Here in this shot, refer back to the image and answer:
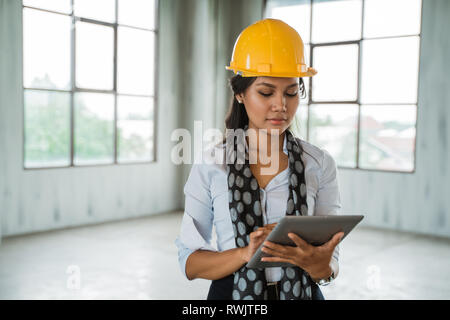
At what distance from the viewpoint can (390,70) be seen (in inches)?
253

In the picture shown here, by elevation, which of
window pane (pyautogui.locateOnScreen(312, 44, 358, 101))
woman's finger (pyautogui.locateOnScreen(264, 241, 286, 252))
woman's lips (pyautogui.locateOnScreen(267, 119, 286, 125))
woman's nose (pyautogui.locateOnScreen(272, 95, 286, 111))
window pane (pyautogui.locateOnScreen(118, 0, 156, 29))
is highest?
window pane (pyautogui.locateOnScreen(118, 0, 156, 29))

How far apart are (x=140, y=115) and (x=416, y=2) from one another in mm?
4004

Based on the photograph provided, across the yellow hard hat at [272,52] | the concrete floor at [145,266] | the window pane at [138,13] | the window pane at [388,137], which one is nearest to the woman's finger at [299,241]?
the yellow hard hat at [272,52]

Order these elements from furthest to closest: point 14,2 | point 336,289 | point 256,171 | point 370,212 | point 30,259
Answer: point 370,212
point 14,2
point 30,259
point 336,289
point 256,171

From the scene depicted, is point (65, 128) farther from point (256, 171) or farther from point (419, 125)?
point (256, 171)

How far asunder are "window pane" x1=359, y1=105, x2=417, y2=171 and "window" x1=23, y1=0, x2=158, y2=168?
10.2 feet

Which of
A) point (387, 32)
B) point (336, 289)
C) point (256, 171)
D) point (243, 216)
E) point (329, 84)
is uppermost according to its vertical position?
point (387, 32)

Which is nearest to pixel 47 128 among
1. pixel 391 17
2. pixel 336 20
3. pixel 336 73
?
pixel 336 73

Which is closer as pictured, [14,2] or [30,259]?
[30,259]

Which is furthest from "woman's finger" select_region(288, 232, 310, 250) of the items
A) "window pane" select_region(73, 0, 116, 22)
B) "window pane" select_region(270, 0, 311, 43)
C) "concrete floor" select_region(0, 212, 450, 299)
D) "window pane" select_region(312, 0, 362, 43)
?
"window pane" select_region(270, 0, 311, 43)

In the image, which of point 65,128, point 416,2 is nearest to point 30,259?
point 65,128

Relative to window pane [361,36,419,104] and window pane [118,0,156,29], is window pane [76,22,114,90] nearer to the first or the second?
window pane [118,0,156,29]

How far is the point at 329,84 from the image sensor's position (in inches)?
273

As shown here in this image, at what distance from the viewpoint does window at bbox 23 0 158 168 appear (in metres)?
5.84
